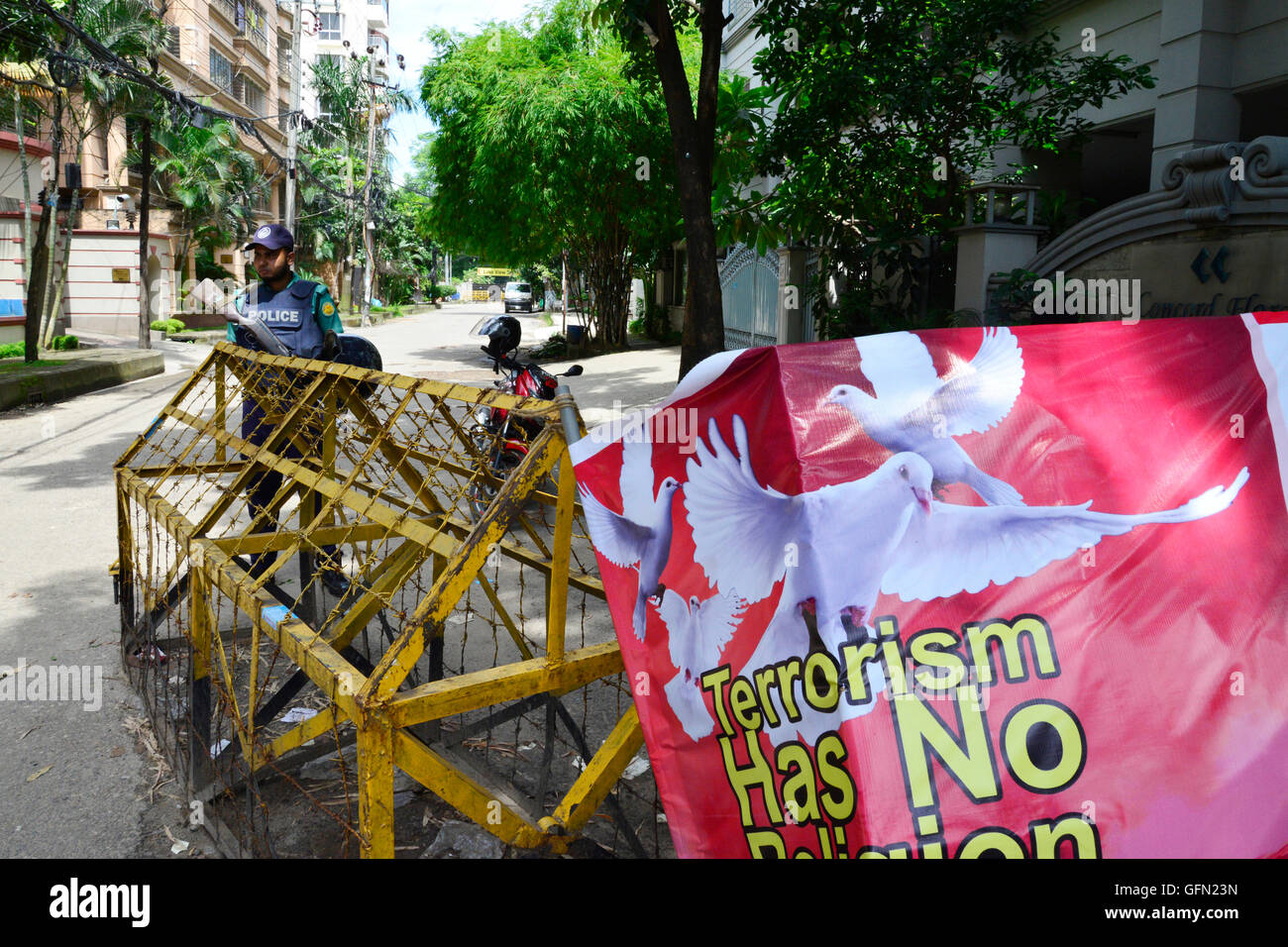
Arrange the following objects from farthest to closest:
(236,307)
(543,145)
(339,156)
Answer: (339,156), (543,145), (236,307)

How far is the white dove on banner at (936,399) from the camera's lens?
6.32 ft

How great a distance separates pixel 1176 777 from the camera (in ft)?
5.57

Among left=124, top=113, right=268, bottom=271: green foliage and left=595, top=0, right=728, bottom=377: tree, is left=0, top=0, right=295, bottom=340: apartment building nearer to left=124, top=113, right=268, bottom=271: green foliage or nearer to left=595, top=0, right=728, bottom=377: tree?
left=124, top=113, right=268, bottom=271: green foliage

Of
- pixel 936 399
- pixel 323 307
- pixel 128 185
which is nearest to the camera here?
pixel 936 399

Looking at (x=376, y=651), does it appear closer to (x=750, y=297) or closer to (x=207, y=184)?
(x=750, y=297)

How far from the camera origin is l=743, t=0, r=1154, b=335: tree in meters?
7.84

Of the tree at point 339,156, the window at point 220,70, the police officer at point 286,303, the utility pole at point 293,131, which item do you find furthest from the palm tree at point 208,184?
the police officer at point 286,303

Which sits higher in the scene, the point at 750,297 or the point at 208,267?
the point at 208,267

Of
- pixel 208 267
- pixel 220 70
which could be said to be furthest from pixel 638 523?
pixel 220 70

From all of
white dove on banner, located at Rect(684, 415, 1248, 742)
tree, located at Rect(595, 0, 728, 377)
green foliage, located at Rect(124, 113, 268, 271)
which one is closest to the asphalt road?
white dove on banner, located at Rect(684, 415, 1248, 742)

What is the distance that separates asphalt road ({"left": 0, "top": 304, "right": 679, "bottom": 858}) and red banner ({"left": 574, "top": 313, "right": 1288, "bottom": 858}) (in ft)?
6.75

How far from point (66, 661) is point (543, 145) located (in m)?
14.5

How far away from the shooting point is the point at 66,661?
4.43 meters

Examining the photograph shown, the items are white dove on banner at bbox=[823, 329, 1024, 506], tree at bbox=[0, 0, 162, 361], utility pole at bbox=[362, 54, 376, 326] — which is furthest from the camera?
utility pole at bbox=[362, 54, 376, 326]
